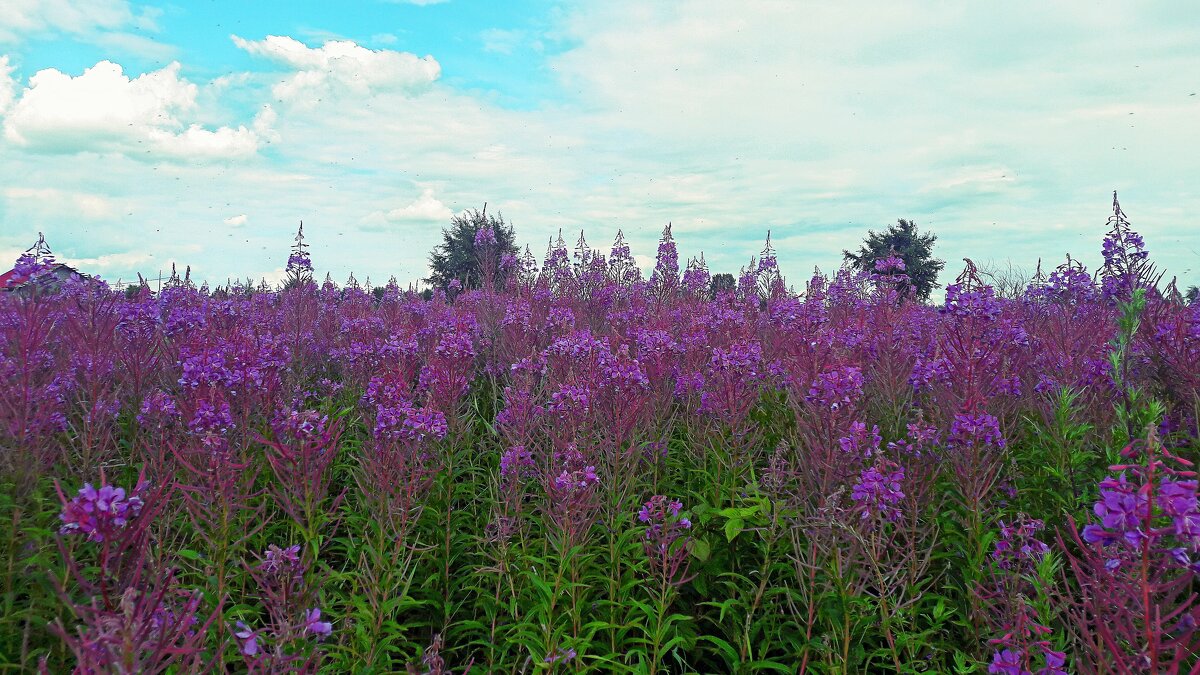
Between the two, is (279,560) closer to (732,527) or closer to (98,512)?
(98,512)

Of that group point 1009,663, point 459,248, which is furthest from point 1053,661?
point 459,248

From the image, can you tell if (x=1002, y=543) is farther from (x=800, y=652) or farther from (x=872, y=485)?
(x=800, y=652)

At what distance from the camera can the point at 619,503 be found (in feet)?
13.4

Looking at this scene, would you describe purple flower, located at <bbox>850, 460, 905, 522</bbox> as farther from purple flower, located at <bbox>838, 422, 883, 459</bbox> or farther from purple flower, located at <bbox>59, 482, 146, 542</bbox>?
purple flower, located at <bbox>59, 482, 146, 542</bbox>

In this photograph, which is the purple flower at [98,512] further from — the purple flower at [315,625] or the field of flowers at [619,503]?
the purple flower at [315,625]

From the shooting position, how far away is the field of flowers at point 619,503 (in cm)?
285

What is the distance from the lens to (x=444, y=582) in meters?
4.48

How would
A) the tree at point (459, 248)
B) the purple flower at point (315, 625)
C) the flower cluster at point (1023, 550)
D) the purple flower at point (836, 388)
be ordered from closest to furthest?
1. the purple flower at point (315, 625)
2. the flower cluster at point (1023, 550)
3. the purple flower at point (836, 388)
4. the tree at point (459, 248)

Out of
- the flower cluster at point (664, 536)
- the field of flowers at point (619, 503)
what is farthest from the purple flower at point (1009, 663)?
the flower cluster at point (664, 536)

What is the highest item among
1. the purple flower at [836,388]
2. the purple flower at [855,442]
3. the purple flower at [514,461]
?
the purple flower at [836,388]

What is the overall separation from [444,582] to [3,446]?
2972 mm

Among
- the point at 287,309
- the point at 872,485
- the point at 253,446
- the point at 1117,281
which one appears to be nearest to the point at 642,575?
the point at 872,485

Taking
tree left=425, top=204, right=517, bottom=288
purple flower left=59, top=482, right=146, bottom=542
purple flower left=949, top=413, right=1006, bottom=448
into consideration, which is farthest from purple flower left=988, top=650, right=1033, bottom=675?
tree left=425, top=204, right=517, bottom=288

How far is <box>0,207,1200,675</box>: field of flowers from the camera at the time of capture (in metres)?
2.85
